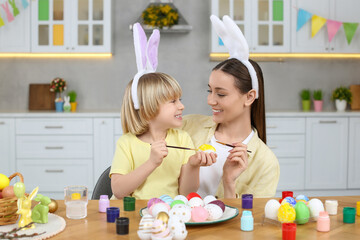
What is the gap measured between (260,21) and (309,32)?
18.9 inches

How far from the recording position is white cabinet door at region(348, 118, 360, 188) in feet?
15.2

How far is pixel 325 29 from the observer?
15.6ft

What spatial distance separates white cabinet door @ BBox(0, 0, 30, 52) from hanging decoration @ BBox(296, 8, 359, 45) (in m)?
2.50

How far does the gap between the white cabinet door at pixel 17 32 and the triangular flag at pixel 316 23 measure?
2.63 m

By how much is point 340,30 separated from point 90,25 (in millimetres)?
2356

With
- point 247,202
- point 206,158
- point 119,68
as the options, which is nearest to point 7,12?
point 119,68

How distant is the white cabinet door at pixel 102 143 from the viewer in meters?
4.43

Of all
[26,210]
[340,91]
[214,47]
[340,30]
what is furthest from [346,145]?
[26,210]

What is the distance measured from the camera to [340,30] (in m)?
4.77

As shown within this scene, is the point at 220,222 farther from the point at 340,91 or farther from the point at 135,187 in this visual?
the point at 340,91

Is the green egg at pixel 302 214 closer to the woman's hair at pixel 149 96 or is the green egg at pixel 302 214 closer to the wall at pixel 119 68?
the woman's hair at pixel 149 96

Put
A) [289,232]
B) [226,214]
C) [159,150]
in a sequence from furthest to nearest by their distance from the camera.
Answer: [159,150], [226,214], [289,232]

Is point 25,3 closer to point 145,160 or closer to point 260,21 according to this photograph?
point 260,21

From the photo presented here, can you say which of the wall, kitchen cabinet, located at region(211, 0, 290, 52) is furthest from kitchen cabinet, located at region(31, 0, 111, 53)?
kitchen cabinet, located at region(211, 0, 290, 52)
